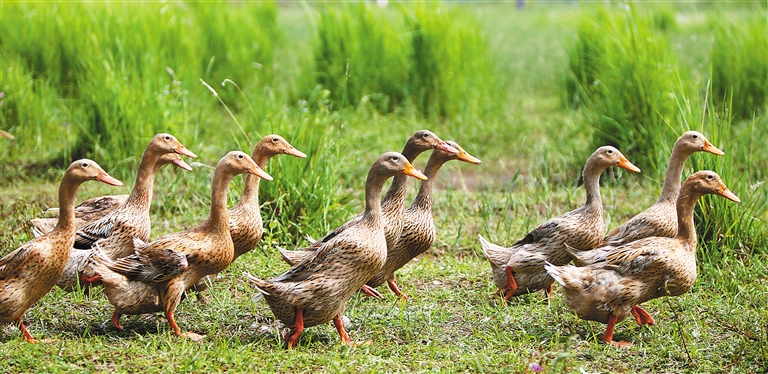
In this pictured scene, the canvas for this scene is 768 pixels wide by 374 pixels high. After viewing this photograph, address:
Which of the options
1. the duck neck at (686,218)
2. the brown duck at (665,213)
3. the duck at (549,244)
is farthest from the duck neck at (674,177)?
the duck neck at (686,218)

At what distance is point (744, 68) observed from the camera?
8750 millimetres

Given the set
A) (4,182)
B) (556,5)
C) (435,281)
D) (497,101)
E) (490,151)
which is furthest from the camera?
(556,5)

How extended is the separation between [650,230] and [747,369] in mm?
1045

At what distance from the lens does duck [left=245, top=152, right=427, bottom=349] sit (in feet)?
14.3

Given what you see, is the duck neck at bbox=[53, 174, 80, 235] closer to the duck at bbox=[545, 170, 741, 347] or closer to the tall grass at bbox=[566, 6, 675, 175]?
the duck at bbox=[545, 170, 741, 347]

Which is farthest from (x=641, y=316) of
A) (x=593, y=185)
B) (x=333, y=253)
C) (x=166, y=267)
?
(x=166, y=267)

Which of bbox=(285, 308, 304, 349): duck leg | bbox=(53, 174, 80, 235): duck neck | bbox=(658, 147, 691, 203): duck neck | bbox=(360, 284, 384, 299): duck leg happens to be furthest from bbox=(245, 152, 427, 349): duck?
bbox=(658, 147, 691, 203): duck neck

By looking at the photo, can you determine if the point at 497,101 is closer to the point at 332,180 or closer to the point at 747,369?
the point at 332,180

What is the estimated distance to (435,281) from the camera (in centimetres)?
566

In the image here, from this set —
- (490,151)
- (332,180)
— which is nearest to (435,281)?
(332,180)

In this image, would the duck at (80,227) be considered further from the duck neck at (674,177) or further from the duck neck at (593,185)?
the duck neck at (674,177)

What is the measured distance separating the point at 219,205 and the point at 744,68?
19.3ft

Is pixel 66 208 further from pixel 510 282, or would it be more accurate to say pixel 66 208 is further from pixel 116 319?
pixel 510 282

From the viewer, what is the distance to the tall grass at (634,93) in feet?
23.9
